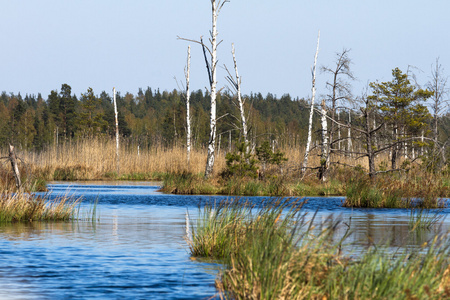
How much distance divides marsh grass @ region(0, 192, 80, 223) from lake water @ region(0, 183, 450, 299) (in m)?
0.49

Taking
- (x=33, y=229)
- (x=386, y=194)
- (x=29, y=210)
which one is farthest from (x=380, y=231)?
(x=29, y=210)

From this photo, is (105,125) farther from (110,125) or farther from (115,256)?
(115,256)

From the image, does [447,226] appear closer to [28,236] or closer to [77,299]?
[28,236]

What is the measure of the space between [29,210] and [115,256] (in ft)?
20.6

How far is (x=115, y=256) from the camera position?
11141 millimetres

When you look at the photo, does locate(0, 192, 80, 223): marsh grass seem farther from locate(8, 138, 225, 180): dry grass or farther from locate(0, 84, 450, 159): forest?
locate(0, 84, 450, 159): forest

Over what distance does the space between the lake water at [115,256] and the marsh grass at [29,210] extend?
49 centimetres

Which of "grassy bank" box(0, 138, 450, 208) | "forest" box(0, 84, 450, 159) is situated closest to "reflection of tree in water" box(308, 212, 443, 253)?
"grassy bank" box(0, 138, 450, 208)

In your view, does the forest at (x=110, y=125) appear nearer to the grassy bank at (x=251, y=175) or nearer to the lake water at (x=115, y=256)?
the grassy bank at (x=251, y=175)

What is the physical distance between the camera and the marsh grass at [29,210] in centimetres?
1630

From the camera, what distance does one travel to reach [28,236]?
13.7 meters

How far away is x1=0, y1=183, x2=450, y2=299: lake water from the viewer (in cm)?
835

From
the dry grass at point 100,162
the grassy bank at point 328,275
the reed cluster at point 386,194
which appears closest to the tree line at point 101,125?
the dry grass at point 100,162

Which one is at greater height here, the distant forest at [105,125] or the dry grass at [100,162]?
the distant forest at [105,125]
